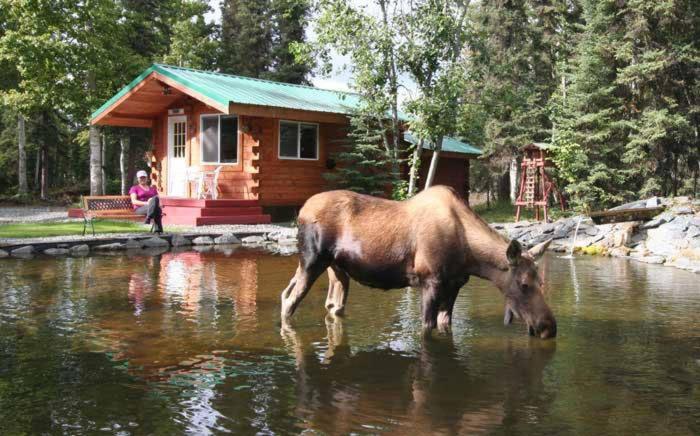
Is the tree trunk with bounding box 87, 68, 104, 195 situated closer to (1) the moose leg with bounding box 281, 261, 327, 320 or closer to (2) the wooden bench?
(2) the wooden bench

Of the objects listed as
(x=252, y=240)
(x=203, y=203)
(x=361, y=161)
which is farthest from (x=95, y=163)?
(x=252, y=240)

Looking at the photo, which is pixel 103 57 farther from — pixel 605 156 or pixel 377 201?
pixel 377 201

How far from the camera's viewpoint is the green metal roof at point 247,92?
72.7 feet

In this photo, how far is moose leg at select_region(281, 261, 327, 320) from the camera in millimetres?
7664

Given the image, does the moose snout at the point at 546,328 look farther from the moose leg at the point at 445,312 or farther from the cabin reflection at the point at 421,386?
the moose leg at the point at 445,312

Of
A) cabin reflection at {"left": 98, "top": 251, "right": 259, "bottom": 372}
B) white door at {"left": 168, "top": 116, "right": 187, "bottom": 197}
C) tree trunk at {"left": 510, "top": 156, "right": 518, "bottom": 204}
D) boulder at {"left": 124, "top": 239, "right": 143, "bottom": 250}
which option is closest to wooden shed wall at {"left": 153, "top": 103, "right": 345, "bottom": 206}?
white door at {"left": 168, "top": 116, "right": 187, "bottom": 197}

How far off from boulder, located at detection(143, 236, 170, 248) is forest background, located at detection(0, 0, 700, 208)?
360 inches

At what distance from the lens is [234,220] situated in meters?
22.1

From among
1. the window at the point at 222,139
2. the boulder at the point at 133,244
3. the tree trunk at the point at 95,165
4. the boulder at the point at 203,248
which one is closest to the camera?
the boulder at the point at 203,248

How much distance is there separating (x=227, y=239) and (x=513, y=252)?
12700mm

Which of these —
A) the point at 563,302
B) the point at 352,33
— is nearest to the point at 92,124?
the point at 352,33

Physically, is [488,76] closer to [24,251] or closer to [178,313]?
[24,251]

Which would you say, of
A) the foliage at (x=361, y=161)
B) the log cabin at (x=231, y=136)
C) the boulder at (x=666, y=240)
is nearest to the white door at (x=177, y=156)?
the log cabin at (x=231, y=136)

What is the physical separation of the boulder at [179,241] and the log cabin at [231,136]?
3.43 metres
